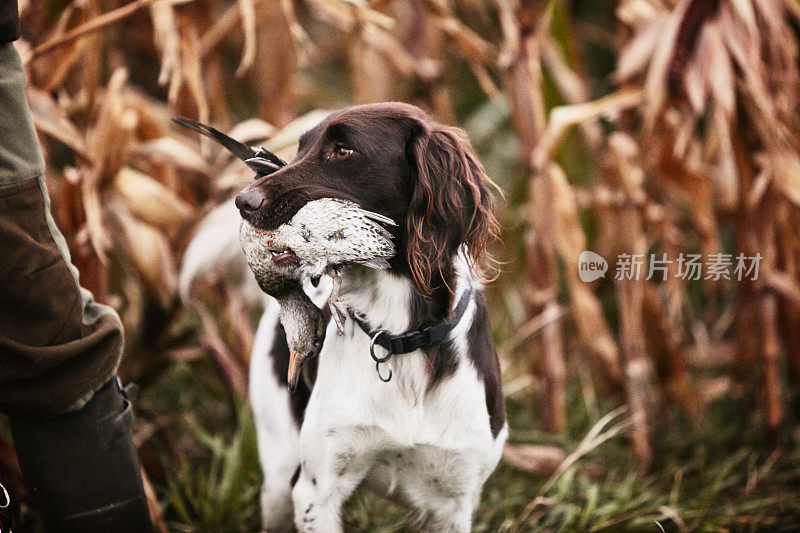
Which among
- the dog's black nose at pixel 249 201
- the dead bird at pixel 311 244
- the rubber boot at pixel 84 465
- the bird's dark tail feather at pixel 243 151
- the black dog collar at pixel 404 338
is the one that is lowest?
the rubber boot at pixel 84 465

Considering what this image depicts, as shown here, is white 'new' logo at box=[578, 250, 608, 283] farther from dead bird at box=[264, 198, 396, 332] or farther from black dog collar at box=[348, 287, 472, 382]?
dead bird at box=[264, 198, 396, 332]

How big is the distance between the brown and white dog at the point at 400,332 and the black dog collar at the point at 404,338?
0.06ft

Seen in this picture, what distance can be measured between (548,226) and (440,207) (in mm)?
1360

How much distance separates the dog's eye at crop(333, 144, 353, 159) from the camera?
172 cm

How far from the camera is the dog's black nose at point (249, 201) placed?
1.58m

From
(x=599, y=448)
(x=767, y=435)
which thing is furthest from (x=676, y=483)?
(x=767, y=435)

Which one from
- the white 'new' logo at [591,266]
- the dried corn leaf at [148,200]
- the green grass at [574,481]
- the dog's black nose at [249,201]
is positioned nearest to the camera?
the dog's black nose at [249,201]

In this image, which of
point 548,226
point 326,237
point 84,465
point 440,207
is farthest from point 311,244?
point 548,226

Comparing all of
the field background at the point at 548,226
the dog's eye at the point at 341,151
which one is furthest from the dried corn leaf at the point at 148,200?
the dog's eye at the point at 341,151

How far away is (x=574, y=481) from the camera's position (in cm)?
295

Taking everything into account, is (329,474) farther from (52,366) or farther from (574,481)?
(574,481)

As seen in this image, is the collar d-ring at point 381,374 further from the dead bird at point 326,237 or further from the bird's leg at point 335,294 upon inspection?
the dead bird at point 326,237

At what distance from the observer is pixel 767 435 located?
317 cm

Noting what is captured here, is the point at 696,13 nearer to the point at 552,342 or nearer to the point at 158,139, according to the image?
the point at 552,342
